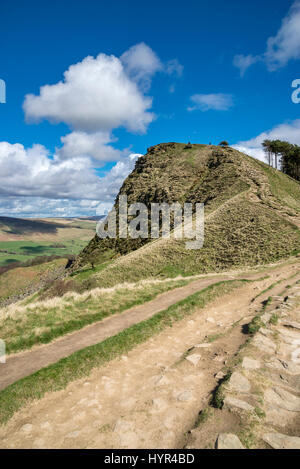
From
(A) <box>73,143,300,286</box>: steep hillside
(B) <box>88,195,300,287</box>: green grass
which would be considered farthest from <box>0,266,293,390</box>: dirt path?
(A) <box>73,143,300,286</box>: steep hillside

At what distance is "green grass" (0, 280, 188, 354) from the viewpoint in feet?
40.6

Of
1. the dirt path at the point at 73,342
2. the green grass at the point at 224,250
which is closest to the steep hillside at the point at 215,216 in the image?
the green grass at the point at 224,250

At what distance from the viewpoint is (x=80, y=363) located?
1023 centimetres

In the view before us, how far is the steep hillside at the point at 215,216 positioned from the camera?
3572cm

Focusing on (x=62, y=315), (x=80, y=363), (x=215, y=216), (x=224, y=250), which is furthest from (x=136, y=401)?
(x=215, y=216)

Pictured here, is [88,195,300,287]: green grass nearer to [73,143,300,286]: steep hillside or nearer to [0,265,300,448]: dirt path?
[73,143,300,286]: steep hillside

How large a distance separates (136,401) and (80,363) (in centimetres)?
353

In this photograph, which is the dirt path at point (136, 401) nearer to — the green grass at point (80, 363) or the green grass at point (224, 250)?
the green grass at point (80, 363)

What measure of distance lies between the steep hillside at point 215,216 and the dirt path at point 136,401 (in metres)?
23.9

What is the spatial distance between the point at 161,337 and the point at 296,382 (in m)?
6.81

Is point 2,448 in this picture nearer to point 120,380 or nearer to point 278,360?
point 120,380

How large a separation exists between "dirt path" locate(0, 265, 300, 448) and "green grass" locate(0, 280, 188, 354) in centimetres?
429
